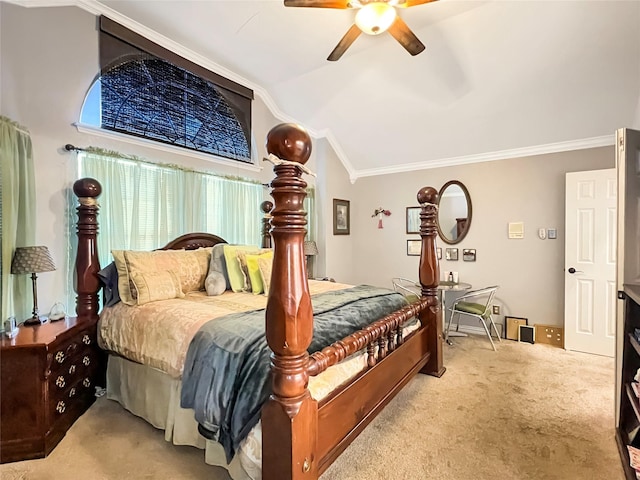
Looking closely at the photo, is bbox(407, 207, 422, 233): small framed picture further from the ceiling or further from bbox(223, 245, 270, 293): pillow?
bbox(223, 245, 270, 293): pillow

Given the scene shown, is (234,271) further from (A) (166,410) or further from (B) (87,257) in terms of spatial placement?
(A) (166,410)

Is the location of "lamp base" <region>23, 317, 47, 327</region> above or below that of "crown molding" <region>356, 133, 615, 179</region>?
below

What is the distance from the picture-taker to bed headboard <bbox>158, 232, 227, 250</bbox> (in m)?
3.11

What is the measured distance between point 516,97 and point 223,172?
10.7 feet

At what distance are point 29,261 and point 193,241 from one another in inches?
53.9

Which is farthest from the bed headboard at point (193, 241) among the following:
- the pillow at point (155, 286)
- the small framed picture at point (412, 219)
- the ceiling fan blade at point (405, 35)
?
the small framed picture at point (412, 219)

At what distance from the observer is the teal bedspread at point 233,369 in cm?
140

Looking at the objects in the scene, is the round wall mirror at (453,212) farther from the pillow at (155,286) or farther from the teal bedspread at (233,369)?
the pillow at (155,286)

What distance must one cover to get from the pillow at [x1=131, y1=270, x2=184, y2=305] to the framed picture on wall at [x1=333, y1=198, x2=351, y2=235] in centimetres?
287

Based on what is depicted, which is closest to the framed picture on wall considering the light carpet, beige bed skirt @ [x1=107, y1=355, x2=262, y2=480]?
the light carpet

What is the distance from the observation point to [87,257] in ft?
8.04

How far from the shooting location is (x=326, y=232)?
4.85m

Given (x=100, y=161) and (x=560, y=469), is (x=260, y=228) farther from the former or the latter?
(x=560, y=469)

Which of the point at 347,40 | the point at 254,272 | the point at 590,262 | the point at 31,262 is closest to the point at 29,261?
the point at 31,262
